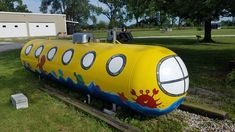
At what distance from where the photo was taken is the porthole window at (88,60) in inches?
245

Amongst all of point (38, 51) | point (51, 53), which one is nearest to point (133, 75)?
point (51, 53)

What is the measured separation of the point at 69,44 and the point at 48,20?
43545 mm

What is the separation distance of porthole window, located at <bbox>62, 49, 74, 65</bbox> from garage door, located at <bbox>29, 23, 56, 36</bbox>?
42.2m

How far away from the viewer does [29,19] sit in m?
Result: 47.0

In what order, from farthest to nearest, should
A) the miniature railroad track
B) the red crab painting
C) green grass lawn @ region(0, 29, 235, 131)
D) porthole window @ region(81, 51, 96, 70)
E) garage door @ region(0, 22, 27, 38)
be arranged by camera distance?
garage door @ region(0, 22, 27, 38) < porthole window @ region(81, 51, 96, 70) < green grass lawn @ region(0, 29, 235, 131) < the miniature railroad track < the red crab painting

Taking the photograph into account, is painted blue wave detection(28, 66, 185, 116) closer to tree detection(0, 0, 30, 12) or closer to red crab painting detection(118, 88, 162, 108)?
red crab painting detection(118, 88, 162, 108)

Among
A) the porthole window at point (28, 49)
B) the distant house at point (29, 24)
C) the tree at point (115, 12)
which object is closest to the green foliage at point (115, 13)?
the tree at point (115, 12)

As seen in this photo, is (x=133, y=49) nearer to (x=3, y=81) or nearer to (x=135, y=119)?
(x=135, y=119)

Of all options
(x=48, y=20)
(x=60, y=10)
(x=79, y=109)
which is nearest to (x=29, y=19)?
(x=48, y=20)

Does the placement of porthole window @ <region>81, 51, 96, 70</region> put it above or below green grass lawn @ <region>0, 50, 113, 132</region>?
above

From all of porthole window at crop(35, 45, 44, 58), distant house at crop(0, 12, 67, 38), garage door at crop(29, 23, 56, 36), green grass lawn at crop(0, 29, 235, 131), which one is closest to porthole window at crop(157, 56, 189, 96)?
green grass lawn at crop(0, 29, 235, 131)

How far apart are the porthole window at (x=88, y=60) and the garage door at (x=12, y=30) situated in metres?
40.9

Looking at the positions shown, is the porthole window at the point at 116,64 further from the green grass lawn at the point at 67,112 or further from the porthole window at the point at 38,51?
the porthole window at the point at 38,51

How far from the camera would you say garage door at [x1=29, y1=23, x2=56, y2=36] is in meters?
47.5
